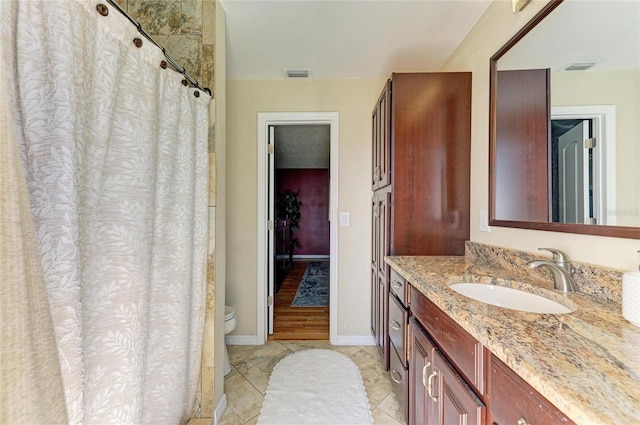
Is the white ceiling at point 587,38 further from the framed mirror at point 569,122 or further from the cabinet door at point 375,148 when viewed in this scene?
the cabinet door at point 375,148

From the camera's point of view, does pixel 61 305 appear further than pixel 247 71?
No

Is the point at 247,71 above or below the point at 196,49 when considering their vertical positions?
above

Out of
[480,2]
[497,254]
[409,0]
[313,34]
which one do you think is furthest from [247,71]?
[497,254]

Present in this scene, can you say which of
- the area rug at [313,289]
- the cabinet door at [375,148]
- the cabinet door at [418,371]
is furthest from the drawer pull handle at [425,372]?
the area rug at [313,289]

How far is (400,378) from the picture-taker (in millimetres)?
1368

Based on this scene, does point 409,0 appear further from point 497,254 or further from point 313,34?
point 497,254

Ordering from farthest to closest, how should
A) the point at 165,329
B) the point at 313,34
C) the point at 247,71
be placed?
1. the point at 247,71
2. the point at 313,34
3. the point at 165,329

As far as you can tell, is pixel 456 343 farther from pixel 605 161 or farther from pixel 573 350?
pixel 605 161

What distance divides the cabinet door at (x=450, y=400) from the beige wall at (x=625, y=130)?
71 centimetres

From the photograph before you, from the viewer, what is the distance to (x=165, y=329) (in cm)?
106

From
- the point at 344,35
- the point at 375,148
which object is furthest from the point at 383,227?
the point at 344,35

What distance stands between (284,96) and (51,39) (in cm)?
179

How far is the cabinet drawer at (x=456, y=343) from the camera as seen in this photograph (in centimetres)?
68

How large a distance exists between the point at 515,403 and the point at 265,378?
164cm
